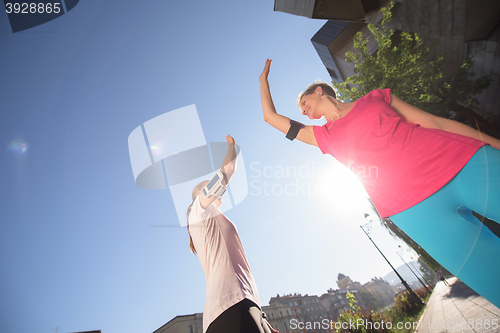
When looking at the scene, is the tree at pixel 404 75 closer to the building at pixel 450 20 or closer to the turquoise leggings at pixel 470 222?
the building at pixel 450 20

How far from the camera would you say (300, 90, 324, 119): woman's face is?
2.09 meters

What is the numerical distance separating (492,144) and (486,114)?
18.1 m

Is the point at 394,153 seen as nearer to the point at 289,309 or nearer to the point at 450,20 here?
the point at 450,20

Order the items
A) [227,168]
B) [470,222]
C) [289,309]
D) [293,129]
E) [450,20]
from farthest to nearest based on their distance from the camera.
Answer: [289,309] → [450,20] → [227,168] → [293,129] → [470,222]

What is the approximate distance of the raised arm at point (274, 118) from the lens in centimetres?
185

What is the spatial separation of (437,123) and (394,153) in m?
0.47

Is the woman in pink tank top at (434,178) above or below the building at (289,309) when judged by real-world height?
above

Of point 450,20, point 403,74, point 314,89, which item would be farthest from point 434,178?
point 450,20

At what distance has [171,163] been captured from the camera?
4.04 metres

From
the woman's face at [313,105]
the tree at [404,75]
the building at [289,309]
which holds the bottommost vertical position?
the building at [289,309]

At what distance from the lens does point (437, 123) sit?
139 centimetres

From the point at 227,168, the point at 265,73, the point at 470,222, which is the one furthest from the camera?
the point at 265,73

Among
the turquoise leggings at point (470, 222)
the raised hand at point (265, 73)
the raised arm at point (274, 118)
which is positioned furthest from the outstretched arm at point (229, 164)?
the turquoise leggings at point (470, 222)

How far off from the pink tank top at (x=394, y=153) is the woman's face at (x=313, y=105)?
1.58ft
